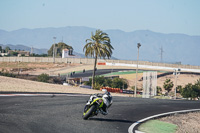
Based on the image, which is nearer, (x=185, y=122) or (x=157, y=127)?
(x=157, y=127)

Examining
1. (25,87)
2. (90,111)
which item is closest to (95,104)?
(90,111)

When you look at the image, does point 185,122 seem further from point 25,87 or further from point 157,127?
point 25,87

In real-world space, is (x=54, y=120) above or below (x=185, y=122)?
above

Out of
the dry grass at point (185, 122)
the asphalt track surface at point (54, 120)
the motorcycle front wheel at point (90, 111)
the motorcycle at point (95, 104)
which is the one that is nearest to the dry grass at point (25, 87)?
the asphalt track surface at point (54, 120)

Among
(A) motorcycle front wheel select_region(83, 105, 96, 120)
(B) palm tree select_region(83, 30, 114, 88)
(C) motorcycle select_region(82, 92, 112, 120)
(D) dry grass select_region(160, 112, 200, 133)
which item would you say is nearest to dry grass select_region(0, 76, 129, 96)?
(C) motorcycle select_region(82, 92, 112, 120)

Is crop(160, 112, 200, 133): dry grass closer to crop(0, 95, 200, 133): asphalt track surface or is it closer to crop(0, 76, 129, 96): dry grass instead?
crop(0, 95, 200, 133): asphalt track surface

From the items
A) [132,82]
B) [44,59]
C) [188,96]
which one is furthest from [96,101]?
[44,59]

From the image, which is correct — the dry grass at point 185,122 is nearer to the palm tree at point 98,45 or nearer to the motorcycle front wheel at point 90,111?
the motorcycle front wheel at point 90,111

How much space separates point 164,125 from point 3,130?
7.60m

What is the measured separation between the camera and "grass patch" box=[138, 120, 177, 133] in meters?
13.0

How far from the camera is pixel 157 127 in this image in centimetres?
1394

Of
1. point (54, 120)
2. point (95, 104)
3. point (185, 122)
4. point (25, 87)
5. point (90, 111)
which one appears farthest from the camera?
point (25, 87)

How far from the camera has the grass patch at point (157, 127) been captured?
13.0 m

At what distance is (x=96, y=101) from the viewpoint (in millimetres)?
13375
